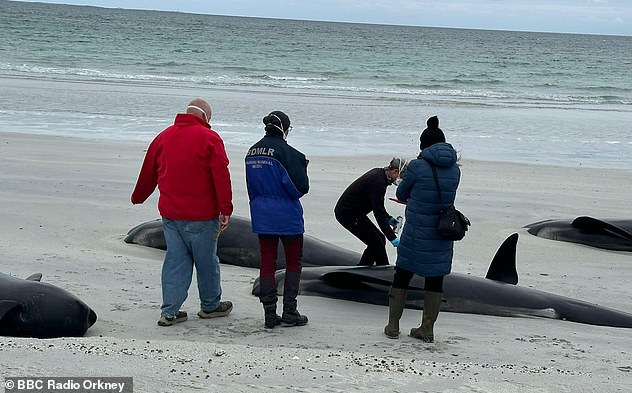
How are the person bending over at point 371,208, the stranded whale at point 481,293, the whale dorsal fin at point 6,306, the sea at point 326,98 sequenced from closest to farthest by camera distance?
the whale dorsal fin at point 6,306 → the stranded whale at point 481,293 → the person bending over at point 371,208 → the sea at point 326,98

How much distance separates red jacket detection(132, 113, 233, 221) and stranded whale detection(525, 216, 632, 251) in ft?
21.2

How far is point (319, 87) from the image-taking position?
4269cm

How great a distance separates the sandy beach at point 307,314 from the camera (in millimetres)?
5898

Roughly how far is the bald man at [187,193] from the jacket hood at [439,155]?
1566 mm

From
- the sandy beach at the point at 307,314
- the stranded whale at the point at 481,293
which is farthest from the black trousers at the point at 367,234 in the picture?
the sandy beach at the point at 307,314

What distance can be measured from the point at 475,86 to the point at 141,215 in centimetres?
3754

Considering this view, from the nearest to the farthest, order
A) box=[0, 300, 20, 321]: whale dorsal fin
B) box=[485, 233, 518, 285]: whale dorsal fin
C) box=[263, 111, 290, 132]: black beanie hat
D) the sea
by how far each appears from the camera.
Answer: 1. box=[0, 300, 20, 321]: whale dorsal fin
2. box=[263, 111, 290, 132]: black beanie hat
3. box=[485, 233, 518, 285]: whale dorsal fin
4. the sea

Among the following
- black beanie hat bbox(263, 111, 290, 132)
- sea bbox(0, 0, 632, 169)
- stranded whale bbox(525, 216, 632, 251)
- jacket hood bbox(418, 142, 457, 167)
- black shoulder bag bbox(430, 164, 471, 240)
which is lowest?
stranded whale bbox(525, 216, 632, 251)

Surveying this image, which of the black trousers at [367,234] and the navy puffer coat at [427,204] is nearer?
the navy puffer coat at [427,204]

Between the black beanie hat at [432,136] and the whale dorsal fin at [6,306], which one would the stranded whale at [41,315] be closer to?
the whale dorsal fin at [6,306]

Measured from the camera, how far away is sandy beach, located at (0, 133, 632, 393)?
5898 mm

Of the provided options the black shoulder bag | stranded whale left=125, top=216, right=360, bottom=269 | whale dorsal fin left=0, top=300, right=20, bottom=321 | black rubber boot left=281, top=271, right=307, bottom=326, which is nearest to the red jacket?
black rubber boot left=281, top=271, right=307, bottom=326

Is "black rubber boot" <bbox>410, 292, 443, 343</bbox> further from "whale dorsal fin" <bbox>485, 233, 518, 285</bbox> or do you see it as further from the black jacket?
"whale dorsal fin" <bbox>485, 233, 518, 285</bbox>

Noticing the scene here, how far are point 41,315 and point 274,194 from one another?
6.59 ft
